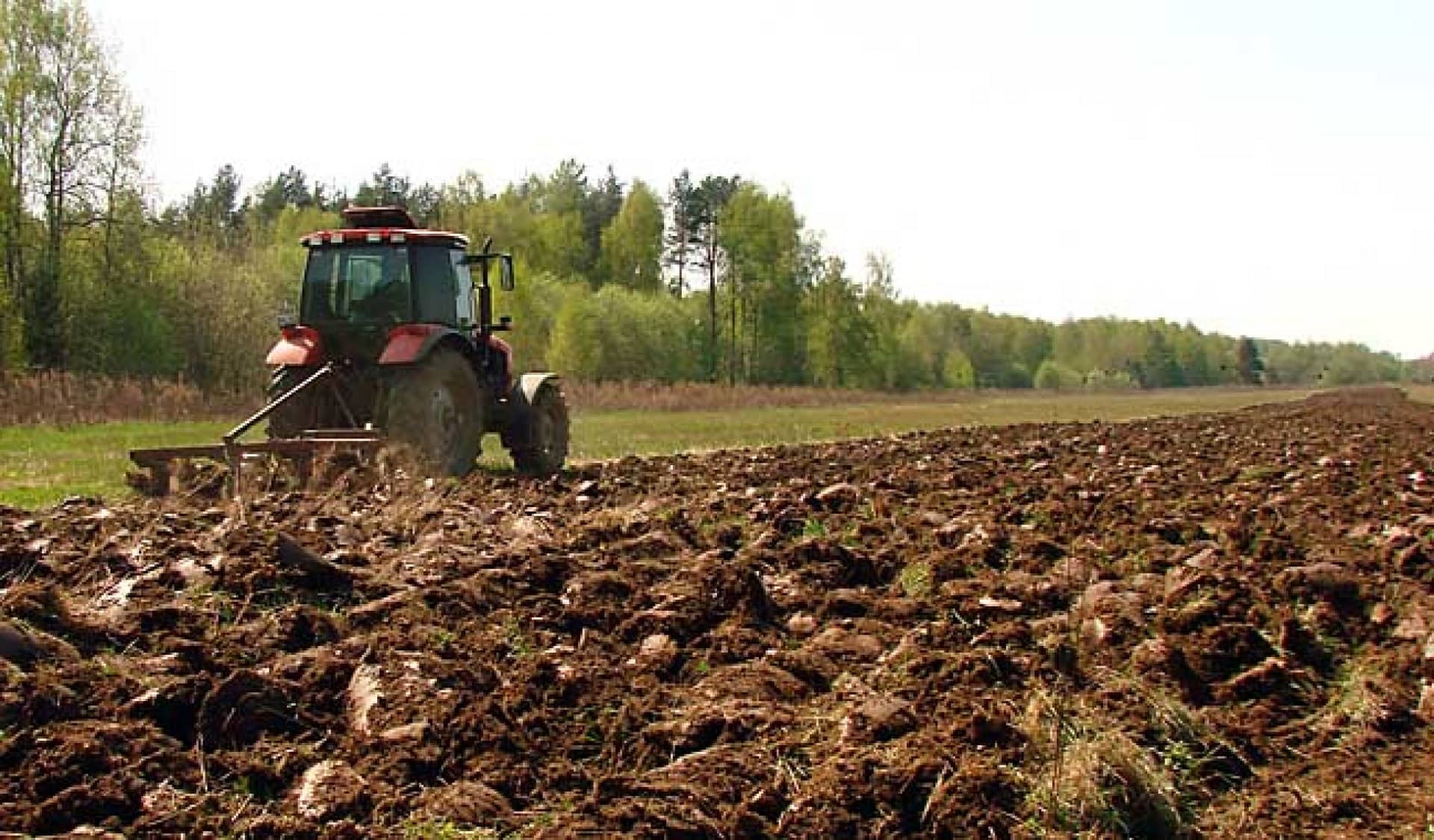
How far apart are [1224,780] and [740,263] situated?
2520 inches

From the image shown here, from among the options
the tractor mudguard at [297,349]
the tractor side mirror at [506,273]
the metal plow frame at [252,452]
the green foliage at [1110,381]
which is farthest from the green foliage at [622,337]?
the green foliage at [1110,381]

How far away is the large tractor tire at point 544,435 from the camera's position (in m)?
14.5

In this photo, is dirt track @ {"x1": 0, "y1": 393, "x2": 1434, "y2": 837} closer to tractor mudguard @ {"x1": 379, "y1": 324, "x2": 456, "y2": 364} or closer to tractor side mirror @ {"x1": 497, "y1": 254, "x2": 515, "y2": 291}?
tractor mudguard @ {"x1": 379, "y1": 324, "x2": 456, "y2": 364}

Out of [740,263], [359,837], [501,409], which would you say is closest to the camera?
[359,837]

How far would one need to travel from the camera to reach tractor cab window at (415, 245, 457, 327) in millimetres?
13148

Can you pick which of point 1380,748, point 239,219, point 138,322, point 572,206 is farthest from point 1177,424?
point 239,219

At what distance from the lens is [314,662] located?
4.77 metres

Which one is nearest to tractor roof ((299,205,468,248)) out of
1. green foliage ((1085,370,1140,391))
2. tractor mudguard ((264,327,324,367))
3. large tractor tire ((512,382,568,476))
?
tractor mudguard ((264,327,324,367))

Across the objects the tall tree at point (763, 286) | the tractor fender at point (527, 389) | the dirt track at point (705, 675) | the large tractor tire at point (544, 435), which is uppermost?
the tall tree at point (763, 286)

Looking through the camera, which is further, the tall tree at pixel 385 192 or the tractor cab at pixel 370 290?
the tall tree at pixel 385 192

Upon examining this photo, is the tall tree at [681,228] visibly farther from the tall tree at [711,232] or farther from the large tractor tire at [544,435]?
the large tractor tire at [544,435]

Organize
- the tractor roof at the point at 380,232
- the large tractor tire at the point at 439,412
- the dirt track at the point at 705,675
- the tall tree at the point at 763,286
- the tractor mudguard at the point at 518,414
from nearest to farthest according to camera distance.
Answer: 1. the dirt track at the point at 705,675
2. the large tractor tire at the point at 439,412
3. the tractor roof at the point at 380,232
4. the tractor mudguard at the point at 518,414
5. the tall tree at the point at 763,286

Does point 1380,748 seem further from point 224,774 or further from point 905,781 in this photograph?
point 224,774

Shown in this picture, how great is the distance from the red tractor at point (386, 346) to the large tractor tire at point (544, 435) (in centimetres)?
62
